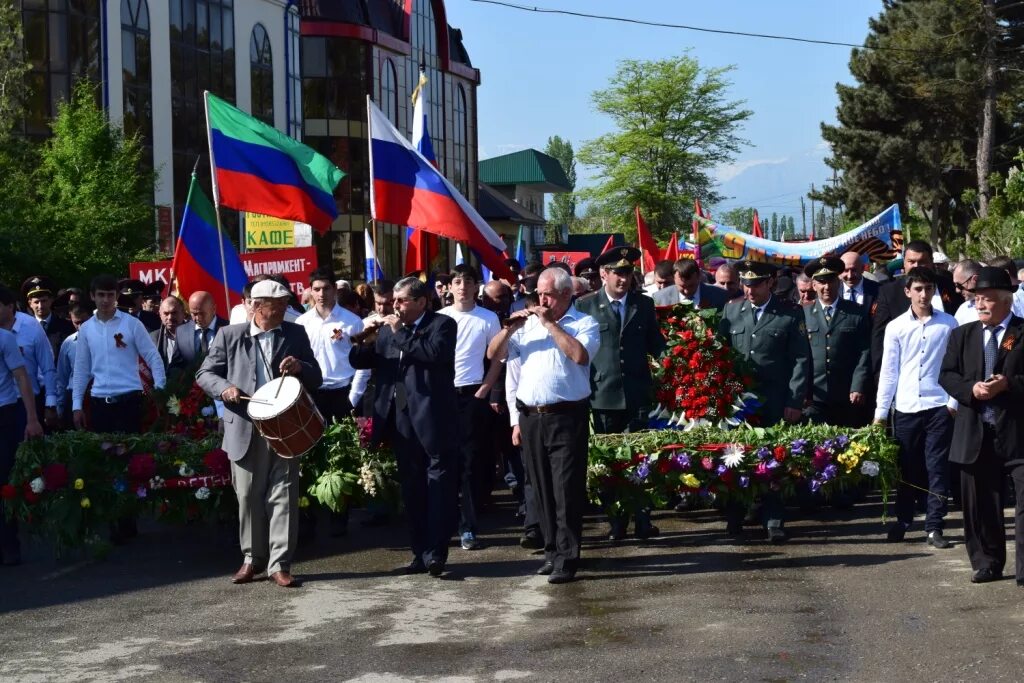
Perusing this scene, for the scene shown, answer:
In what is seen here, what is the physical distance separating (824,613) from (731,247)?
76.9 ft

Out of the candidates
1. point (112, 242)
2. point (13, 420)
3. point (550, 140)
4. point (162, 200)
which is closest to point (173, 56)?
point (162, 200)

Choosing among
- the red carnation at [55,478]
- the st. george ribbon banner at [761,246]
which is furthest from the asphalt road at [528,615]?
the st. george ribbon banner at [761,246]

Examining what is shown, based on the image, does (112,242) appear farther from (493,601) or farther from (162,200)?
(493,601)

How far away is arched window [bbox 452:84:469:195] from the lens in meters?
71.6

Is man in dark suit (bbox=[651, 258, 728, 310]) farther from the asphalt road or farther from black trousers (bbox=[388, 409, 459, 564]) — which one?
black trousers (bbox=[388, 409, 459, 564])

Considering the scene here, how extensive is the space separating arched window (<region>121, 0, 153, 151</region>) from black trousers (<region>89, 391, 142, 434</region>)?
3328cm

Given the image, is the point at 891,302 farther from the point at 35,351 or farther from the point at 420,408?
the point at 35,351

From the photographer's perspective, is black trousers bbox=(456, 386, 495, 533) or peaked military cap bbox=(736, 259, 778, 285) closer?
black trousers bbox=(456, 386, 495, 533)

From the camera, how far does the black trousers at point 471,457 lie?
10.8m

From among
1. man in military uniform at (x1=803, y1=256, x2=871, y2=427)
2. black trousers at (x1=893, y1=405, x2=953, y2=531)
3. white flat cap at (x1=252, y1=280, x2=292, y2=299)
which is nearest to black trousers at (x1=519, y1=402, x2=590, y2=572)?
white flat cap at (x1=252, y1=280, x2=292, y2=299)

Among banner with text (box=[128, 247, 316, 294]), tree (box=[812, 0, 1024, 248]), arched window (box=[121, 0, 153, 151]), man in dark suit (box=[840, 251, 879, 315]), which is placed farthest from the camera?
tree (box=[812, 0, 1024, 248])

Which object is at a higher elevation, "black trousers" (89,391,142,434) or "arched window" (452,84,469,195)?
"arched window" (452,84,469,195)

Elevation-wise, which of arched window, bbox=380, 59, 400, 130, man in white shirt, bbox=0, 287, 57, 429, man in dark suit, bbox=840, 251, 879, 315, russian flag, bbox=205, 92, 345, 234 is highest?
arched window, bbox=380, 59, 400, 130

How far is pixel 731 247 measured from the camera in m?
31.2
